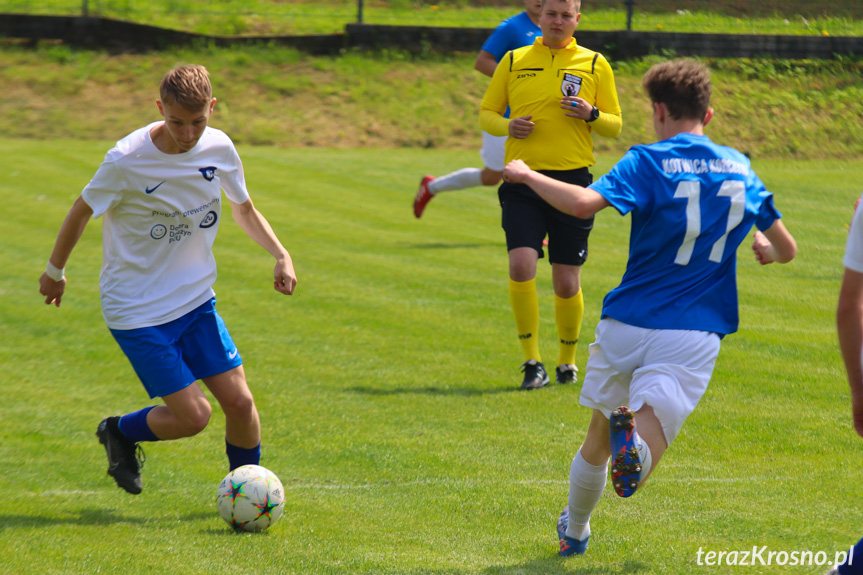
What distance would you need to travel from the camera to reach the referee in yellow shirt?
6.23m

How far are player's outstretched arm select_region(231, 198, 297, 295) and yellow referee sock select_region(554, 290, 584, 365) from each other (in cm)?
252

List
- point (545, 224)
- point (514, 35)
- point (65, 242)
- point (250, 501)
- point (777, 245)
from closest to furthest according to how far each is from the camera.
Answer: point (777, 245) < point (250, 501) < point (65, 242) < point (545, 224) < point (514, 35)

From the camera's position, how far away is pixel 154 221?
13.9 feet

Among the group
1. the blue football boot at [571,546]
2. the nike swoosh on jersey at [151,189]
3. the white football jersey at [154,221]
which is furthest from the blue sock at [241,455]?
the blue football boot at [571,546]

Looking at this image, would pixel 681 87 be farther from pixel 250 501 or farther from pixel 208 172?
pixel 250 501

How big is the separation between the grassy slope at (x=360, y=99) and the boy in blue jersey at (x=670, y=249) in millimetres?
14337

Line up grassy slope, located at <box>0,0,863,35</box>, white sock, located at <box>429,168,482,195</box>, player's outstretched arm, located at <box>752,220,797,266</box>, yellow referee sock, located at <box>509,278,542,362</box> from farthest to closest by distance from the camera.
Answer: grassy slope, located at <box>0,0,863,35</box>, white sock, located at <box>429,168,482,195</box>, yellow referee sock, located at <box>509,278,542,362</box>, player's outstretched arm, located at <box>752,220,797,266</box>

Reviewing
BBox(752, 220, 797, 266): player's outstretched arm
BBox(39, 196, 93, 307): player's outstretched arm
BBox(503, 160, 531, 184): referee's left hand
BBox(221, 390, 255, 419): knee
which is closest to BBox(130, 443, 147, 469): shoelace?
BBox(221, 390, 255, 419): knee

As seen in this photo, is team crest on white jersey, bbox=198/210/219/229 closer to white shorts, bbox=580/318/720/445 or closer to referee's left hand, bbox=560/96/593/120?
Answer: white shorts, bbox=580/318/720/445

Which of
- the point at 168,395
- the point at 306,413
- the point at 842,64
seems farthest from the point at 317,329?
the point at 842,64

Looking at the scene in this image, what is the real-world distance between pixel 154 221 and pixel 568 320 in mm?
3193

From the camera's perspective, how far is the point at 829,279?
372 inches

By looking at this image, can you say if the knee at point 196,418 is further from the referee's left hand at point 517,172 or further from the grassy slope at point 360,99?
the grassy slope at point 360,99

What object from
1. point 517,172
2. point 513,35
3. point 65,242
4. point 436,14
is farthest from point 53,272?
point 436,14
